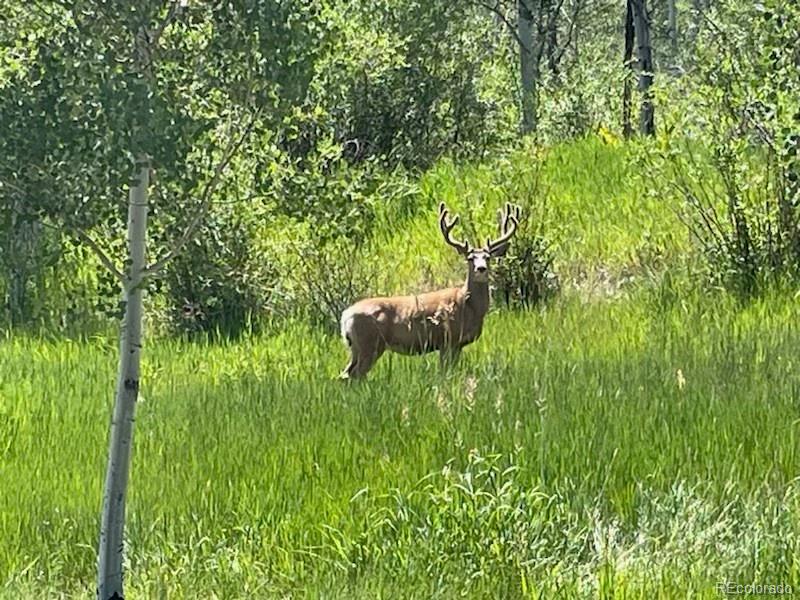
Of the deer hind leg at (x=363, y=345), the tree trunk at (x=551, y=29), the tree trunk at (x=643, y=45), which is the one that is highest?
the tree trunk at (x=551, y=29)

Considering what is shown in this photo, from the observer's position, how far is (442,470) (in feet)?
21.1

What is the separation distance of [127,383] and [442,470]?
6.53 ft

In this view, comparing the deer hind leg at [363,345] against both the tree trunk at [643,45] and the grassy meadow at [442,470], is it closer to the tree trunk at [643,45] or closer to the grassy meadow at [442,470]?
the grassy meadow at [442,470]

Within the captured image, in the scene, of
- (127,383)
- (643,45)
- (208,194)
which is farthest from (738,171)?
(127,383)

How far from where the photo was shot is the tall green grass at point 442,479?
5.52 m

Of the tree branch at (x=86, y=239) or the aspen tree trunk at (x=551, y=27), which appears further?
the aspen tree trunk at (x=551, y=27)

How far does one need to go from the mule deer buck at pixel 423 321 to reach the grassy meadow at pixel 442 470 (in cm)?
22

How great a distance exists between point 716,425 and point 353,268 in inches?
288

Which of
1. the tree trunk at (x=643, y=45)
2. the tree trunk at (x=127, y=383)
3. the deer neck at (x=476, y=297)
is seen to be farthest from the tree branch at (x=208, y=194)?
the tree trunk at (x=643, y=45)

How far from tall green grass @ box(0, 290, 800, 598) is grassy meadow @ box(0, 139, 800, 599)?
0.01 meters

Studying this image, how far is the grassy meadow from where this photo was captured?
5.53m

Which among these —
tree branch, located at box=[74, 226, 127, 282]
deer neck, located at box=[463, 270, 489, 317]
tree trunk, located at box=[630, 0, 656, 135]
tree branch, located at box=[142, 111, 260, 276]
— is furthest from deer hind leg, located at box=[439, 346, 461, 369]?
tree trunk, located at box=[630, 0, 656, 135]

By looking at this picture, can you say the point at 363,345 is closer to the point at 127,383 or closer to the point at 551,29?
the point at 127,383

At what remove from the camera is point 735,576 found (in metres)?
5.22
